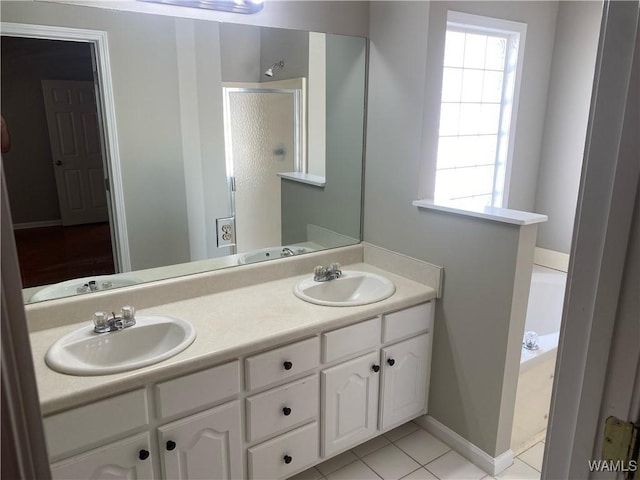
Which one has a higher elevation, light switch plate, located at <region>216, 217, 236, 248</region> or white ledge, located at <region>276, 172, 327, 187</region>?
white ledge, located at <region>276, 172, 327, 187</region>

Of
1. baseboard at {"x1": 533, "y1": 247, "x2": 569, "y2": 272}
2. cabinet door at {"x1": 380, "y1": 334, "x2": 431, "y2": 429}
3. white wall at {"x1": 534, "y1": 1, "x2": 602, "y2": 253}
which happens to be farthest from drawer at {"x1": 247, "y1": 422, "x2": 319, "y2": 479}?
white wall at {"x1": 534, "y1": 1, "x2": 602, "y2": 253}

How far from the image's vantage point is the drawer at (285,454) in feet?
6.05

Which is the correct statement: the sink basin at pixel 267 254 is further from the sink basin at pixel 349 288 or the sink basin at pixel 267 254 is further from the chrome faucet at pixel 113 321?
the chrome faucet at pixel 113 321

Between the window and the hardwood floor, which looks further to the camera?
the window

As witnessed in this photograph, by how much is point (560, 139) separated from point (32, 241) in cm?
302

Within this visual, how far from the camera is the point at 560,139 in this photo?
121 inches

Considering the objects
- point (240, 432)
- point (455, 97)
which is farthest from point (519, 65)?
point (240, 432)

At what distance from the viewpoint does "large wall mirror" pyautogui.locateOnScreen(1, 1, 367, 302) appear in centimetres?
176

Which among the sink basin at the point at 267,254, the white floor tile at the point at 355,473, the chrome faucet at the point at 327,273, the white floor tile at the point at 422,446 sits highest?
the sink basin at the point at 267,254

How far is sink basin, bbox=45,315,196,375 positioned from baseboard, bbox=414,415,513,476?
4.57 ft

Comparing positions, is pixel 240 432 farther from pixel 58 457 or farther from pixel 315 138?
pixel 315 138

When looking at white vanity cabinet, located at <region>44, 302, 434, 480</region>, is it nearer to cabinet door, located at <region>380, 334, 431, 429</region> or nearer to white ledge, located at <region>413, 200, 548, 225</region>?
cabinet door, located at <region>380, 334, 431, 429</region>

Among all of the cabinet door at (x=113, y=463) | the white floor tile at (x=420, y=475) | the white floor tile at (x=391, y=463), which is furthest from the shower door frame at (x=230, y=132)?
the white floor tile at (x=420, y=475)

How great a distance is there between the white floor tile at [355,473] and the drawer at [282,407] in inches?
15.7
